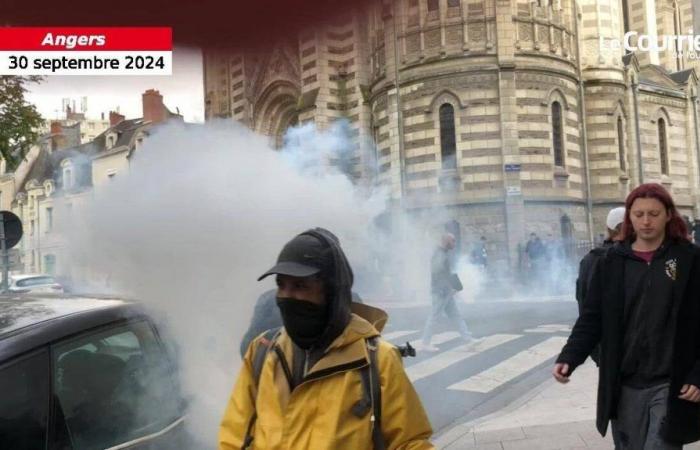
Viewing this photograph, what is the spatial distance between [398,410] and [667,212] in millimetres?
1975

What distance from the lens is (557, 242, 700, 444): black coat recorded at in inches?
112

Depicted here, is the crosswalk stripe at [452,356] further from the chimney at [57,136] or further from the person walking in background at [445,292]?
the chimney at [57,136]

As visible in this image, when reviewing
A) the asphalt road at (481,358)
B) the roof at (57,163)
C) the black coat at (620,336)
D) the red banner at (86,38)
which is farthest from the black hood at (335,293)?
the red banner at (86,38)

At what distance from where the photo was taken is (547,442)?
16.2 feet

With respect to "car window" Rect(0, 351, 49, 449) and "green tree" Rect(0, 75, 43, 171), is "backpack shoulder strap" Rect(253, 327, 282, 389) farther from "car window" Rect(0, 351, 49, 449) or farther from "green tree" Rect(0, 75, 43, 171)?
"green tree" Rect(0, 75, 43, 171)

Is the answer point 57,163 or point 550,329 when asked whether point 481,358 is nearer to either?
point 550,329

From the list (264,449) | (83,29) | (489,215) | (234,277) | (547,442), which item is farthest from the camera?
(489,215)

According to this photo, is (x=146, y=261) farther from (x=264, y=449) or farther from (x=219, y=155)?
(x=264, y=449)

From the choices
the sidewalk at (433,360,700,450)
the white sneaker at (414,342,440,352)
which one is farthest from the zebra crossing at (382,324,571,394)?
the sidewalk at (433,360,700,450)

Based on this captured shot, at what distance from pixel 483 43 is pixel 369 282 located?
18.1m

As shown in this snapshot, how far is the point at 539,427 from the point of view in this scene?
535 cm

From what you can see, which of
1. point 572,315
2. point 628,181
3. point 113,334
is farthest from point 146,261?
point 628,181

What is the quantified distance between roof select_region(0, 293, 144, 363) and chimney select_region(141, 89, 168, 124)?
1410mm

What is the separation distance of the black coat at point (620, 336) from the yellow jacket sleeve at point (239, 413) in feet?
6.05
